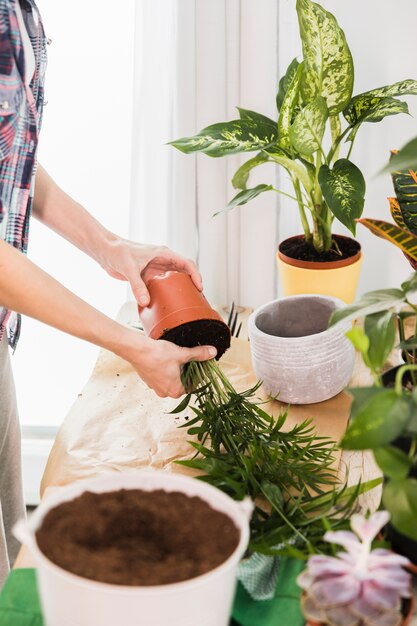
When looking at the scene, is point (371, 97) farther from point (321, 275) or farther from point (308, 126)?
point (321, 275)

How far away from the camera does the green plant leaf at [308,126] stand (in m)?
1.35

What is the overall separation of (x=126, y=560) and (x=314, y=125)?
91 centimetres

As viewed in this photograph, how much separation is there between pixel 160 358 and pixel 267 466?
0.77 ft

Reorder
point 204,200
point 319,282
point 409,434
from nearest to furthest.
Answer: point 409,434, point 319,282, point 204,200

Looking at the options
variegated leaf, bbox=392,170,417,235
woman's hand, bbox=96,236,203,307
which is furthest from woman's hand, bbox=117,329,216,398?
variegated leaf, bbox=392,170,417,235

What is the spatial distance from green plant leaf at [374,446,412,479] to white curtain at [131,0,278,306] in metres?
1.11

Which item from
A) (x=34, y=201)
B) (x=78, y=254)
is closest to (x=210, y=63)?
(x=34, y=201)

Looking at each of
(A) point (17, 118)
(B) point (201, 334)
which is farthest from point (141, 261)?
(A) point (17, 118)

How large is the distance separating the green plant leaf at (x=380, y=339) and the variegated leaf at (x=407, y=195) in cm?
43

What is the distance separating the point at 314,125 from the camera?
53.4 inches

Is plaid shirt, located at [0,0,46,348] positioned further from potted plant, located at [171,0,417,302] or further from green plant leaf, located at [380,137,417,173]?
green plant leaf, located at [380,137,417,173]

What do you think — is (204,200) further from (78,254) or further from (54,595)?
(54,595)

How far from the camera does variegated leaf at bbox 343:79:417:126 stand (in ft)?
4.72

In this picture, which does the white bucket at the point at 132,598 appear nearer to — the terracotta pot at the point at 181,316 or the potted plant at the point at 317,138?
the terracotta pot at the point at 181,316
